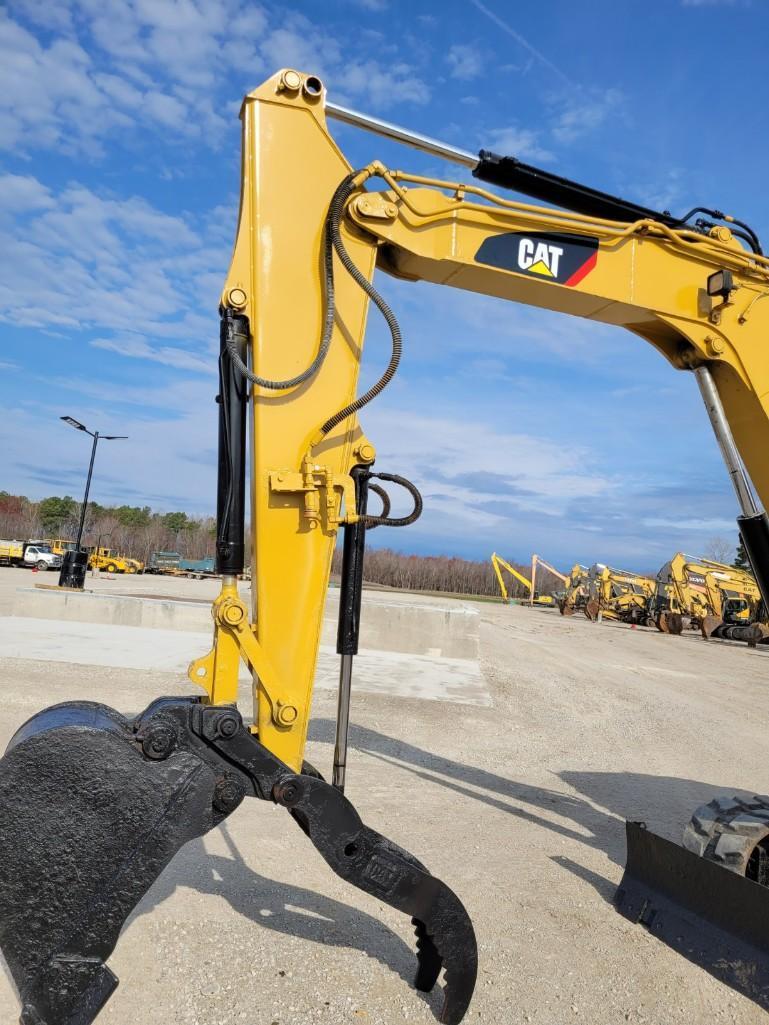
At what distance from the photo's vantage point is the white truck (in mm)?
44844

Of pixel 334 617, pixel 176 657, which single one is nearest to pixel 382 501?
pixel 176 657

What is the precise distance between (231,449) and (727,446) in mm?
2617

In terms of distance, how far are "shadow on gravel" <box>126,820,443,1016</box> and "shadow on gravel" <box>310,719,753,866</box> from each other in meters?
1.80

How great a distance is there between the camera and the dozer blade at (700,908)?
3412 millimetres

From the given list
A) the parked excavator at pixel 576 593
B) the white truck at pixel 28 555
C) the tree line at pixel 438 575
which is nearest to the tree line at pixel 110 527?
the tree line at pixel 438 575

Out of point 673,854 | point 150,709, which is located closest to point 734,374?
point 673,854

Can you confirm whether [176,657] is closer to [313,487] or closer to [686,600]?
[313,487]

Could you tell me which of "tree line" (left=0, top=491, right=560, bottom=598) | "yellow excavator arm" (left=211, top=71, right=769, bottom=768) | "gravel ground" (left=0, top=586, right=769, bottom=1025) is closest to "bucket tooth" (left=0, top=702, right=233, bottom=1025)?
"yellow excavator arm" (left=211, top=71, right=769, bottom=768)

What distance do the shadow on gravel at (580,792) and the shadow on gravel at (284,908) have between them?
1800 millimetres

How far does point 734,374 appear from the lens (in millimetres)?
4059

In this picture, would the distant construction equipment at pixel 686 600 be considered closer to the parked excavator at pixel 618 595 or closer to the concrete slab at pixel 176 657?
the parked excavator at pixel 618 595

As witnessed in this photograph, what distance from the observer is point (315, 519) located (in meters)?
3.11

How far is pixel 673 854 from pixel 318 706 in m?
5.49

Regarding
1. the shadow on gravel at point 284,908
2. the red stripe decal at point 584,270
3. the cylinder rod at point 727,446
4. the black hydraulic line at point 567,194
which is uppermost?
the black hydraulic line at point 567,194
